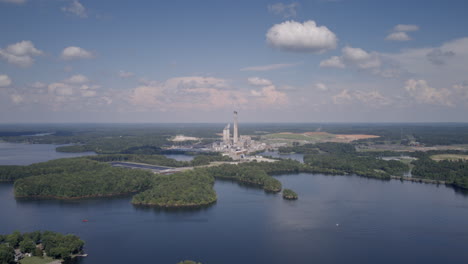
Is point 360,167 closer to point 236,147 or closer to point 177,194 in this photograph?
point 177,194

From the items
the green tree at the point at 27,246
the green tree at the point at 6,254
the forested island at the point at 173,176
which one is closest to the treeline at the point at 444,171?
the forested island at the point at 173,176

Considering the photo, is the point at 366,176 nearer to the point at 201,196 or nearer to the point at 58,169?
the point at 201,196

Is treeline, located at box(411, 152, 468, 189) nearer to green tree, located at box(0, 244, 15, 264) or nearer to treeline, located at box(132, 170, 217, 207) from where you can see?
treeline, located at box(132, 170, 217, 207)

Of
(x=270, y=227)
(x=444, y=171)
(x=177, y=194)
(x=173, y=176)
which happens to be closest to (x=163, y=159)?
(x=173, y=176)

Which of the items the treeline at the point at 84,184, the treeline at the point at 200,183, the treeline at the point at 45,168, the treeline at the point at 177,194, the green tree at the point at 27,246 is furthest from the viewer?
the treeline at the point at 45,168

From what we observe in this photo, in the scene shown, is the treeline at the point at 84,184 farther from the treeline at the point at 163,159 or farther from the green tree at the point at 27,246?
the green tree at the point at 27,246

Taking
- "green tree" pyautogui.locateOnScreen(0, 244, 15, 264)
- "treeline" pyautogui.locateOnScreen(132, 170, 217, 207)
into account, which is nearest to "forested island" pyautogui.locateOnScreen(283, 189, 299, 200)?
"treeline" pyautogui.locateOnScreen(132, 170, 217, 207)

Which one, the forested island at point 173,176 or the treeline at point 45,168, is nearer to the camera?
the forested island at point 173,176
